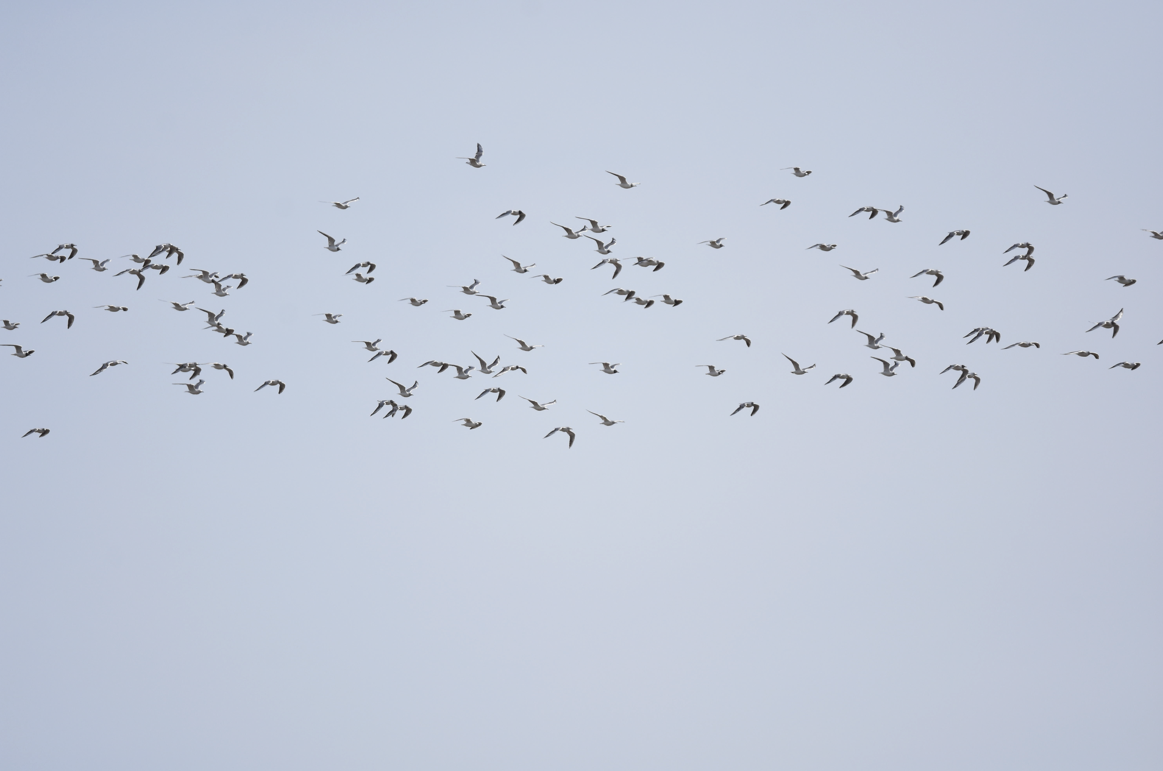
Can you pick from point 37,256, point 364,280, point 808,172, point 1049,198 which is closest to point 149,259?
point 37,256

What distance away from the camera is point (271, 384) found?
300 feet

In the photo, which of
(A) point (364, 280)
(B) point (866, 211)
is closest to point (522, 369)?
(A) point (364, 280)

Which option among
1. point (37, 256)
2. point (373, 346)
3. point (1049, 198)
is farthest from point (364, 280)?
point (1049, 198)

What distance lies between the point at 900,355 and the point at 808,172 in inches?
510

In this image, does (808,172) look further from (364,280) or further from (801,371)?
(364,280)

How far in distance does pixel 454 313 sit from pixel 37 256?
24.2 meters

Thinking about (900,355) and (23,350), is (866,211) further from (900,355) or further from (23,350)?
(23,350)

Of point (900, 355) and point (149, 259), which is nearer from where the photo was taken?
point (149, 259)

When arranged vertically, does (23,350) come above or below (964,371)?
above

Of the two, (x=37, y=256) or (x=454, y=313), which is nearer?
(x=37, y=256)

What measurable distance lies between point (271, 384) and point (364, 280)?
9263 millimetres

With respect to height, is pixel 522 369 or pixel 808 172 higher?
pixel 808 172

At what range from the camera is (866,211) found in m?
83.6

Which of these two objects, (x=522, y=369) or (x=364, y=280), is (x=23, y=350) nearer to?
(x=364, y=280)
